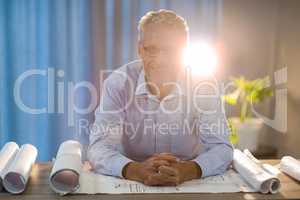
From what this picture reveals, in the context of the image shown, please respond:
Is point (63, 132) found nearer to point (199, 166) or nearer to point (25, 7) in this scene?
point (25, 7)

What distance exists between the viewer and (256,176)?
1239 millimetres

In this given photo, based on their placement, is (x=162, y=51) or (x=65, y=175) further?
(x=162, y=51)

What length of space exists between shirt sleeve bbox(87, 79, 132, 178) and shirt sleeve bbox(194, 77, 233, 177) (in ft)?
0.83

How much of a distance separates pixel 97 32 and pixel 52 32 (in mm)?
291

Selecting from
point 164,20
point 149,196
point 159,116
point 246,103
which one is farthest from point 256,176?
point 246,103

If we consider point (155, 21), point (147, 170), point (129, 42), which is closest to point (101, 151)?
point (147, 170)

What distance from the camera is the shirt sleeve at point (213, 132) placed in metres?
1.41

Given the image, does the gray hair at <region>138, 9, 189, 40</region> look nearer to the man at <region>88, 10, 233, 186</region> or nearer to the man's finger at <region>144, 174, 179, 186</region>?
the man at <region>88, 10, 233, 186</region>

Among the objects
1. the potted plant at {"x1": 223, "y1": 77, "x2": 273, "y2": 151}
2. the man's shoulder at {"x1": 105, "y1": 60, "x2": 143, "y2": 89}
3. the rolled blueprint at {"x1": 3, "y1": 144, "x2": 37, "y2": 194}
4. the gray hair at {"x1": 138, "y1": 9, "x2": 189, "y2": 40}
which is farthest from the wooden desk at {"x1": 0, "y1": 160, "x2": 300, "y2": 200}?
the potted plant at {"x1": 223, "y1": 77, "x2": 273, "y2": 151}

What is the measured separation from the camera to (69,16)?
289 centimetres

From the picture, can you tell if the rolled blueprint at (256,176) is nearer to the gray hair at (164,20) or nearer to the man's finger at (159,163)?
the man's finger at (159,163)

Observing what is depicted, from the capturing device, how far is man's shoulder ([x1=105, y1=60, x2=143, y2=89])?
4.98ft

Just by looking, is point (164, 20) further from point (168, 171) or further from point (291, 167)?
point (291, 167)

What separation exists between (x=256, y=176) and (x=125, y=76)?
573mm
